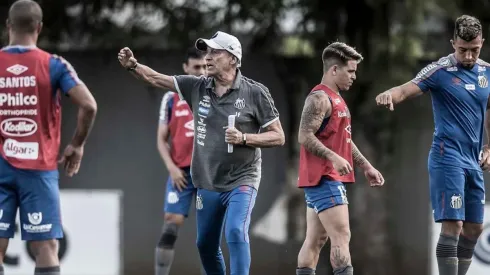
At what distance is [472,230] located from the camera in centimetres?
950

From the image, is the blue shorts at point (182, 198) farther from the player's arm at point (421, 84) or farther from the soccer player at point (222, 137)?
the player's arm at point (421, 84)

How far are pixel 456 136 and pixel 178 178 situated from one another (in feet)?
9.90

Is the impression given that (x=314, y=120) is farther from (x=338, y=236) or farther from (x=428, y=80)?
(x=428, y=80)

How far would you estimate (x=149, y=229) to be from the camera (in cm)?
1394

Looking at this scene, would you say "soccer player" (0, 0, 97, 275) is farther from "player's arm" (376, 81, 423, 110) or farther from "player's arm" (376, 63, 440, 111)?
"player's arm" (376, 63, 440, 111)

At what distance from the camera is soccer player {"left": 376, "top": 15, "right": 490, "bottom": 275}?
923cm

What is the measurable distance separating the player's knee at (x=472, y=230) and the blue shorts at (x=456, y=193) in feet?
0.20

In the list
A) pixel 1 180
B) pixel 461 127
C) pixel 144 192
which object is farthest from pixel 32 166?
pixel 144 192

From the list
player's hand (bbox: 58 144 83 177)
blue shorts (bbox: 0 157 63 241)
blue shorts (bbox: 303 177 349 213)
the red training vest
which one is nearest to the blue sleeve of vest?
the red training vest

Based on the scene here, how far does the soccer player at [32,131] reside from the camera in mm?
8172

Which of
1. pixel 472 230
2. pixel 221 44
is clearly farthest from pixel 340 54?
pixel 472 230

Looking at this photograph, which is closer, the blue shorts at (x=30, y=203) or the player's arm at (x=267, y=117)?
the blue shorts at (x=30, y=203)

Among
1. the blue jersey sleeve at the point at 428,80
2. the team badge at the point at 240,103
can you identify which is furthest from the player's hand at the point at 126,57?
the blue jersey sleeve at the point at 428,80

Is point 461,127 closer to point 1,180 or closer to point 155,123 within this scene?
point 1,180
